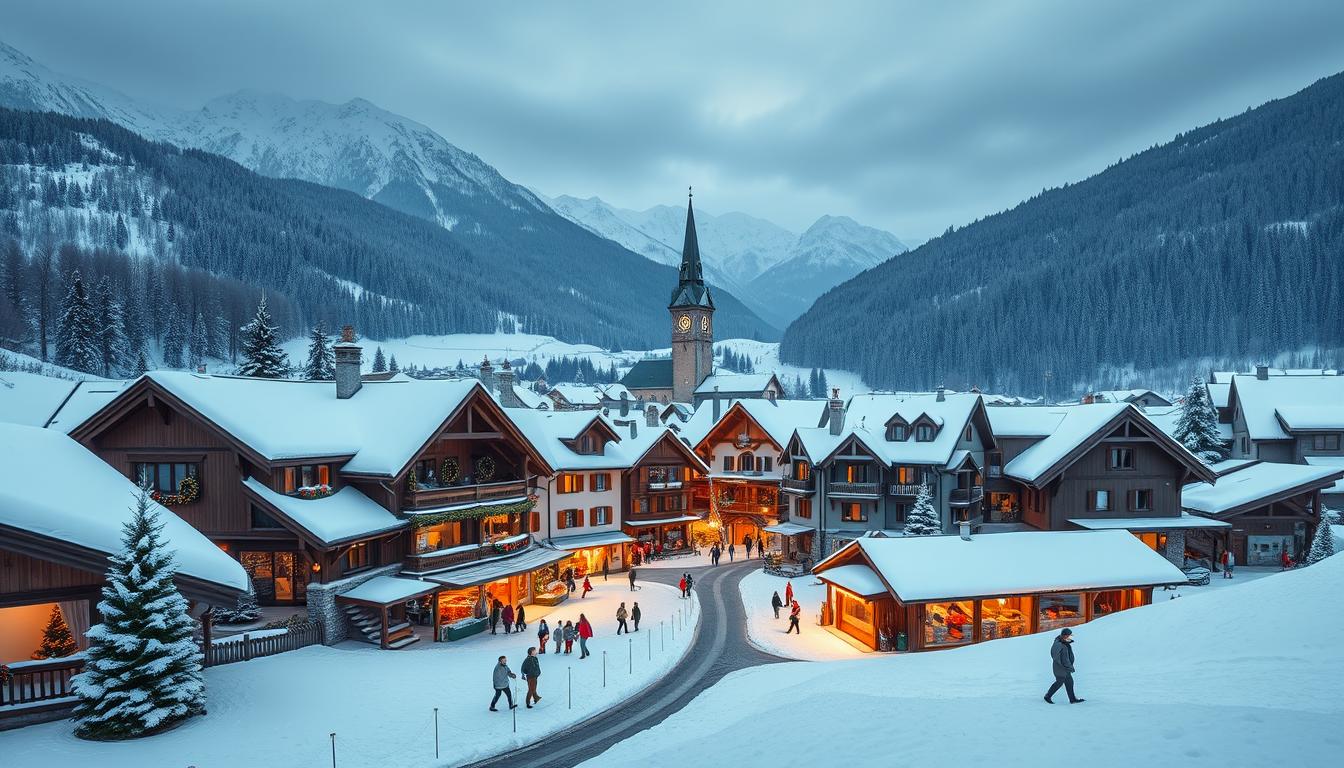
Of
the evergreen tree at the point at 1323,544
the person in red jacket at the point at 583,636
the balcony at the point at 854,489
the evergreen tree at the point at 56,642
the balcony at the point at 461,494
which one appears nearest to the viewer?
the evergreen tree at the point at 56,642

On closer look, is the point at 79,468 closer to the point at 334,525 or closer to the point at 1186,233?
the point at 334,525

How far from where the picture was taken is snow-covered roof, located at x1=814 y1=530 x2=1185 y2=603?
93.9 ft

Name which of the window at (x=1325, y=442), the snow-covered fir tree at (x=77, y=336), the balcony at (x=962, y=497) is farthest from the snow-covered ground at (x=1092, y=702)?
the snow-covered fir tree at (x=77, y=336)

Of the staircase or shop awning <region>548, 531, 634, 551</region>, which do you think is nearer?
the staircase

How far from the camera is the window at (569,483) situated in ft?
145

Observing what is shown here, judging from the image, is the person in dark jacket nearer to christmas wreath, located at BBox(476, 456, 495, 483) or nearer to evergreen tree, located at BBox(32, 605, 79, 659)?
evergreen tree, located at BBox(32, 605, 79, 659)

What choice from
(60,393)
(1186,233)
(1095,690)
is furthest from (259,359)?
(1186,233)

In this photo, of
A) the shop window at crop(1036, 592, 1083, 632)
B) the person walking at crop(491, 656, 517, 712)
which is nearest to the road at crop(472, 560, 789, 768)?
the person walking at crop(491, 656, 517, 712)

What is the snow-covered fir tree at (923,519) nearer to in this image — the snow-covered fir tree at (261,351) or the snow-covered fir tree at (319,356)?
the snow-covered fir tree at (261,351)

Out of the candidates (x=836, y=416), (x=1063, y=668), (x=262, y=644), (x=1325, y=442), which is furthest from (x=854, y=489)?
(x=1325, y=442)

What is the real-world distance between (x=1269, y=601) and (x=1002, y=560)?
10.9 metres

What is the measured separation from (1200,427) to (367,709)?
62219mm

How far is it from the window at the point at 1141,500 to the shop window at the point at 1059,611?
16051 millimetres

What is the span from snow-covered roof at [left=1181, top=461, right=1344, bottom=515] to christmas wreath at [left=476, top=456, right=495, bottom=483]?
1734 inches
